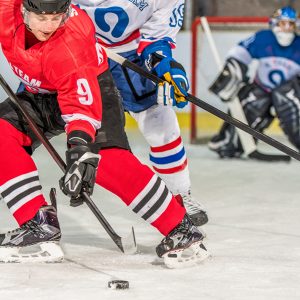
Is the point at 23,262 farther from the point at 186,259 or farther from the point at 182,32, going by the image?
the point at 182,32

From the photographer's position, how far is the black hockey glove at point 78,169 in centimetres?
283

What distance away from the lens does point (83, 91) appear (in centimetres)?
287

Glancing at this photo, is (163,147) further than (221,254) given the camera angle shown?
Yes

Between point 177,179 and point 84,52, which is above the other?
point 84,52

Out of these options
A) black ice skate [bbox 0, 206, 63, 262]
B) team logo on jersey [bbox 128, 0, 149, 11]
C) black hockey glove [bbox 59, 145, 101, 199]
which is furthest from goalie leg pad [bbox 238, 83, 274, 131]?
black hockey glove [bbox 59, 145, 101, 199]

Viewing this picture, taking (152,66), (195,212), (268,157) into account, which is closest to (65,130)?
(152,66)

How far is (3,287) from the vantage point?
2691 millimetres

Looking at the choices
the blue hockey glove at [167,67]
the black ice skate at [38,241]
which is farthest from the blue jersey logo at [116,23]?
the black ice skate at [38,241]

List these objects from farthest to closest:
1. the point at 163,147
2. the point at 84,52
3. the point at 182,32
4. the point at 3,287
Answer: the point at 182,32, the point at 163,147, the point at 84,52, the point at 3,287

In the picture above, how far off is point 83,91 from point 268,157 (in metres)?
2.64

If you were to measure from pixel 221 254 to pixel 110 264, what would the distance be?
37cm

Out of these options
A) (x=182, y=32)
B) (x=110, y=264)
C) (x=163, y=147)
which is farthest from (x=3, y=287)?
(x=182, y=32)

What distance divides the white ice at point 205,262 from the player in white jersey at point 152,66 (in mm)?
211

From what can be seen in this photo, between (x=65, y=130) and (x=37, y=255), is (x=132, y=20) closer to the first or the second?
(x=65, y=130)
